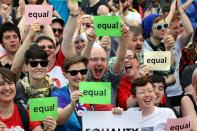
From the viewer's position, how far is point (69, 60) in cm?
613

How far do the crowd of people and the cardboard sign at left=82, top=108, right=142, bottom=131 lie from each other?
0.07m

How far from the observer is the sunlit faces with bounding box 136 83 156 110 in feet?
19.8

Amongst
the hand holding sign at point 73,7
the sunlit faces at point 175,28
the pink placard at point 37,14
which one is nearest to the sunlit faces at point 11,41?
A: the pink placard at point 37,14

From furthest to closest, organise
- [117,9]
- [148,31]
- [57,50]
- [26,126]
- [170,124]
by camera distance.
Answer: [117,9] → [148,31] → [57,50] → [170,124] → [26,126]

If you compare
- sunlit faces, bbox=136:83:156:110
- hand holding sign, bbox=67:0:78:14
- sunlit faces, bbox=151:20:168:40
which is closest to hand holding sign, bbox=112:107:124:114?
sunlit faces, bbox=136:83:156:110

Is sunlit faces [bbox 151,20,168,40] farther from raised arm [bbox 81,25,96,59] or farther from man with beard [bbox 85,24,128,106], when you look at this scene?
raised arm [bbox 81,25,96,59]

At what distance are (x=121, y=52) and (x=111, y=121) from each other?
1060 mm

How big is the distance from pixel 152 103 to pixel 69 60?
0.87 m

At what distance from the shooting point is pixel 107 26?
6.71 metres

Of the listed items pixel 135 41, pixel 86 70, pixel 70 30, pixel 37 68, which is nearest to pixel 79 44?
pixel 135 41

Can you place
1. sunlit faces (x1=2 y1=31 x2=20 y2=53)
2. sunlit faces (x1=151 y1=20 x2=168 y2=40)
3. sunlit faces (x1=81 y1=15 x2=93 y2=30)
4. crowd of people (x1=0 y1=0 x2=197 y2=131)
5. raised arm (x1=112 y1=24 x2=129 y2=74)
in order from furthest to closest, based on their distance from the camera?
sunlit faces (x1=81 y1=15 x2=93 y2=30)
sunlit faces (x1=151 y1=20 x2=168 y2=40)
sunlit faces (x1=2 y1=31 x2=20 y2=53)
raised arm (x1=112 y1=24 x2=129 y2=74)
crowd of people (x1=0 y1=0 x2=197 y2=131)

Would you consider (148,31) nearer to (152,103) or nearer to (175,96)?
(175,96)

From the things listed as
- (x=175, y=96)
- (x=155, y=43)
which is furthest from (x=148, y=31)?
(x=175, y=96)

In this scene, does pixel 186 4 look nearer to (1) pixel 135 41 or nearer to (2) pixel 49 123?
(1) pixel 135 41
